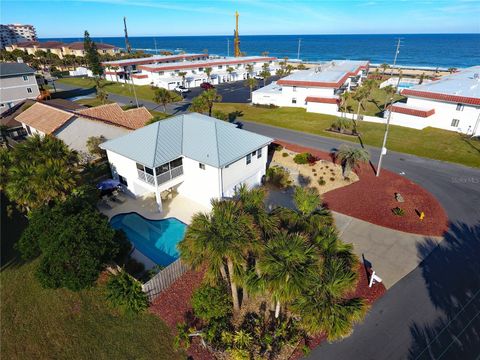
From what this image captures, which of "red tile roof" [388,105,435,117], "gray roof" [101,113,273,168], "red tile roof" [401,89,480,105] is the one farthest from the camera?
"red tile roof" [388,105,435,117]

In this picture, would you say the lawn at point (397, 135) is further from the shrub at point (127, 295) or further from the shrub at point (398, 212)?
the shrub at point (127, 295)

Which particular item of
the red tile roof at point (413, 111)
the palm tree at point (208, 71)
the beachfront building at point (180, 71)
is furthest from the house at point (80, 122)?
the palm tree at point (208, 71)

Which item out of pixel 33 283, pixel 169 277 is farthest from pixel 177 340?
pixel 33 283

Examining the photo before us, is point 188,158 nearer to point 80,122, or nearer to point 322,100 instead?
point 80,122

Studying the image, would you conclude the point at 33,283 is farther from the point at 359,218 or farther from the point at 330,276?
the point at 359,218

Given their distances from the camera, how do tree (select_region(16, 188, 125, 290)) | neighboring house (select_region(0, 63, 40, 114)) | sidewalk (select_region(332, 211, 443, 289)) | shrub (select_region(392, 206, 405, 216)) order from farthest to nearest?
neighboring house (select_region(0, 63, 40, 114)) → shrub (select_region(392, 206, 405, 216)) → sidewalk (select_region(332, 211, 443, 289)) → tree (select_region(16, 188, 125, 290))

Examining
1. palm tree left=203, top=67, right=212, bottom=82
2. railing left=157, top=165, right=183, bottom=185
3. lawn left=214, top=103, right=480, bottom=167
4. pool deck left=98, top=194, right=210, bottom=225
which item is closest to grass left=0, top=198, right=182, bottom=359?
pool deck left=98, top=194, right=210, bottom=225

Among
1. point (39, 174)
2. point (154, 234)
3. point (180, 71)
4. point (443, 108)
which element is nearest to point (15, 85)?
point (180, 71)

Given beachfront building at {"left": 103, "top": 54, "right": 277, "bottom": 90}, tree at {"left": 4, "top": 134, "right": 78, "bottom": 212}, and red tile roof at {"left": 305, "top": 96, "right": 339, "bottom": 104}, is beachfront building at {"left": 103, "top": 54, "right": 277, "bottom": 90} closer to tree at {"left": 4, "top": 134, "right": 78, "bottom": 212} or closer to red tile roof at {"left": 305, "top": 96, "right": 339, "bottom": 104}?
red tile roof at {"left": 305, "top": 96, "right": 339, "bottom": 104}
